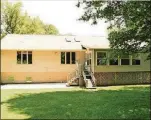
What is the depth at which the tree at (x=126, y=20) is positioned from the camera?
52.0 ft

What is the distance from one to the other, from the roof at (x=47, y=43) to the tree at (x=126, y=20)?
1021 centimetres

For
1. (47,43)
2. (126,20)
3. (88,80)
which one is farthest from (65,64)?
(126,20)

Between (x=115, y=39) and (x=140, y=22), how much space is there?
313 centimetres

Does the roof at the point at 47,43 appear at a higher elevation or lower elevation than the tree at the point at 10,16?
lower

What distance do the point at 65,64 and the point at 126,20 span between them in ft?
52.6

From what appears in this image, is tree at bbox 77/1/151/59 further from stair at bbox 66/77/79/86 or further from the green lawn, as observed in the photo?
stair at bbox 66/77/79/86

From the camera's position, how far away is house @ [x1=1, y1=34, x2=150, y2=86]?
30688 millimetres

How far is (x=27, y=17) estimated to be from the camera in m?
59.1

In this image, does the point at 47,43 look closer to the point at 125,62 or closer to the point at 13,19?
the point at 125,62

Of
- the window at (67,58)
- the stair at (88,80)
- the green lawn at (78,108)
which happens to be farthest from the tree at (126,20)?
the window at (67,58)

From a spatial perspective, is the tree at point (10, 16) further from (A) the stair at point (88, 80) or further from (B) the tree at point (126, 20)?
(B) the tree at point (126, 20)

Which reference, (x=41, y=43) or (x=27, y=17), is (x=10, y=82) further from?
(x=27, y=17)

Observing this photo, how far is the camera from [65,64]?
32938 millimetres

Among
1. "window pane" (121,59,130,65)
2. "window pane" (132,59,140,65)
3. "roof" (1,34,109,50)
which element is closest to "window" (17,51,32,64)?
"roof" (1,34,109,50)
